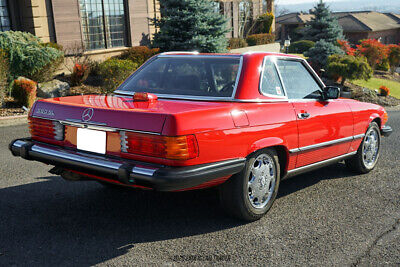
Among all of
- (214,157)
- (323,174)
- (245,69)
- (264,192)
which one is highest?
(245,69)

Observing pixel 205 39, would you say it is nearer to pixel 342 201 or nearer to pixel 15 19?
pixel 15 19

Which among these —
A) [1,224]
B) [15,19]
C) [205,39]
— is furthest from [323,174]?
[15,19]

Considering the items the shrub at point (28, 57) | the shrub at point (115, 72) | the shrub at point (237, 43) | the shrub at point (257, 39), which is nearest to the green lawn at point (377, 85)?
the shrub at point (237, 43)

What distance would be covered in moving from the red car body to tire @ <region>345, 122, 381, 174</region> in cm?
129

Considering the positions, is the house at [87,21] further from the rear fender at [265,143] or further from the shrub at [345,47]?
the rear fender at [265,143]

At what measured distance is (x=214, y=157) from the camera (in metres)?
3.66

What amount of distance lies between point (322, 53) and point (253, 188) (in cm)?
2159

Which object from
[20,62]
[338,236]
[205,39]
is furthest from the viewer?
[205,39]

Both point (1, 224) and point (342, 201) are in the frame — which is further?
point (342, 201)

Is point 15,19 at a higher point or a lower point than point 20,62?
higher

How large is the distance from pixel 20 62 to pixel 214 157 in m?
10.1

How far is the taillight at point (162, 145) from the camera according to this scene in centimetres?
343

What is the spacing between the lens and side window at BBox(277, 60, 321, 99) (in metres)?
4.73

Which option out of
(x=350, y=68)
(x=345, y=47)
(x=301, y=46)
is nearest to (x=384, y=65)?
(x=301, y=46)
